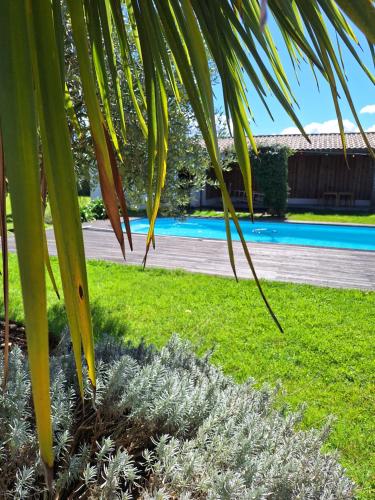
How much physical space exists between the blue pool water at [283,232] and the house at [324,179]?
137 inches

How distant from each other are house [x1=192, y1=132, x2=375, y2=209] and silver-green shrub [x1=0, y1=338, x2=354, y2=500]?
56.8 ft

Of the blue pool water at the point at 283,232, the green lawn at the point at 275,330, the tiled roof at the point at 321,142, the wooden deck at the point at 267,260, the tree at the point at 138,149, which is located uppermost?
the tiled roof at the point at 321,142

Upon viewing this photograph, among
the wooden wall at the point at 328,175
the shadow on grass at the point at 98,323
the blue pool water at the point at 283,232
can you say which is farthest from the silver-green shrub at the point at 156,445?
the wooden wall at the point at 328,175

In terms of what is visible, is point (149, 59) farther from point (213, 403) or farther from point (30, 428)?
point (213, 403)

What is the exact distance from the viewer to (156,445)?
1732 millimetres

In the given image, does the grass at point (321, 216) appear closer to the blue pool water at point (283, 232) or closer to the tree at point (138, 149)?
the blue pool water at point (283, 232)

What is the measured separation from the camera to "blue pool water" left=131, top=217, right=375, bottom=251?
13344mm

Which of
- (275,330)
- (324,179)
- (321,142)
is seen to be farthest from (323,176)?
(275,330)

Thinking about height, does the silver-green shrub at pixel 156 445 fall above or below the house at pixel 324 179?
below

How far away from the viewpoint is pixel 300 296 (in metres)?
6.27

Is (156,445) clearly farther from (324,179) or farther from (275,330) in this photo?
(324,179)

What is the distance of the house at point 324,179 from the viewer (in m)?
19.1

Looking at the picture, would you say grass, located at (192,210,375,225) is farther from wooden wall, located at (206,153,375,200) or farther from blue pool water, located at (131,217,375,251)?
wooden wall, located at (206,153,375,200)

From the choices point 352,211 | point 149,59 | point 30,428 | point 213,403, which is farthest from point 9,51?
point 352,211
